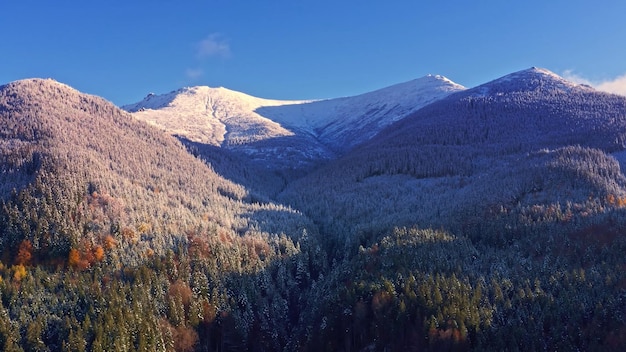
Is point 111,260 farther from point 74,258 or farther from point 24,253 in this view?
point 24,253

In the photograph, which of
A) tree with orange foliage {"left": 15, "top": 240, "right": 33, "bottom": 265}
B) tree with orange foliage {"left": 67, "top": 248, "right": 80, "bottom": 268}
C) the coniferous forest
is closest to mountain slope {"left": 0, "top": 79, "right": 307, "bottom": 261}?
the coniferous forest

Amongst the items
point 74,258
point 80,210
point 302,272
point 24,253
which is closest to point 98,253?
point 74,258

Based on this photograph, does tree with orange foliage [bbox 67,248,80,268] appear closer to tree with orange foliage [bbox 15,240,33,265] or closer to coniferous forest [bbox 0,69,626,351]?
coniferous forest [bbox 0,69,626,351]

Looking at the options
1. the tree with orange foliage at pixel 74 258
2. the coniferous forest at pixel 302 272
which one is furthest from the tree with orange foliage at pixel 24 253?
the tree with orange foliage at pixel 74 258

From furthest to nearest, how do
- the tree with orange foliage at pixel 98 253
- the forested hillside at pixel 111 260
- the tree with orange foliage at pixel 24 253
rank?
the tree with orange foliage at pixel 98 253
the tree with orange foliage at pixel 24 253
the forested hillside at pixel 111 260

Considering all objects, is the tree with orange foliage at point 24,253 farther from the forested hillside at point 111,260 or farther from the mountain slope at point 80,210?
the mountain slope at point 80,210

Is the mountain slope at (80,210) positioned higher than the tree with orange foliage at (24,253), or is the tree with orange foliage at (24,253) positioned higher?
the mountain slope at (80,210)

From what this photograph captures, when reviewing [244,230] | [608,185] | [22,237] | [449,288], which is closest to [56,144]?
[22,237]

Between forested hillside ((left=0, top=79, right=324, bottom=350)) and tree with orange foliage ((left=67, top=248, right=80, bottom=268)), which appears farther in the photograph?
tree with orange foliage ((left=67, top=248, right=80, bottom=268))

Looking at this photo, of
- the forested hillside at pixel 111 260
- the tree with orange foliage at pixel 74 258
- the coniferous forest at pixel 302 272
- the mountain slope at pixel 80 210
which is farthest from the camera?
the mountain slope at pixel 80 210

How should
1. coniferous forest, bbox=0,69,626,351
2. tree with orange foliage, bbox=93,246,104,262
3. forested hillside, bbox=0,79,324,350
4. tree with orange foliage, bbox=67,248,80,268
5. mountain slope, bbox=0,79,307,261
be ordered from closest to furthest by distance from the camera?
coniferous forest, bbox=0,69,626,351
forested hillside, bbox=0,79,324,350
tree with orange foliage, bbox=67,248,80,268
tree with orange foliage, bbox=93,246,104,262
mountain slope, bbox=0,79,307,261

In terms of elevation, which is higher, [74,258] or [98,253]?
[98,253]
